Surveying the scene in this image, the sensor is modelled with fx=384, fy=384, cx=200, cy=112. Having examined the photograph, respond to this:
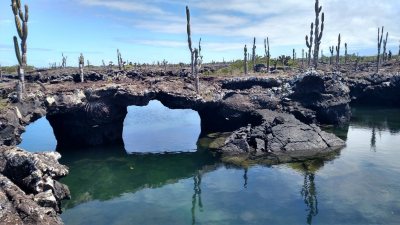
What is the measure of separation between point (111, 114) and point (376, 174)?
2818 centimetres

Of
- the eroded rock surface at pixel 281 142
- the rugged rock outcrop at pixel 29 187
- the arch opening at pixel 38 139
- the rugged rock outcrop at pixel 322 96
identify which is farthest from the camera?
the rugged rock outcrop at pixel 322 96

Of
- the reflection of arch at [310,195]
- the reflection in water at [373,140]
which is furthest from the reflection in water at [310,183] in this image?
the reflection in water at [373,140]

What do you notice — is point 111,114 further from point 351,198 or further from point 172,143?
point 351,198

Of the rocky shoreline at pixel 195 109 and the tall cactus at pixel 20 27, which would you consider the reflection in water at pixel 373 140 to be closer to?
the rocky shoreline at pixel 195 109

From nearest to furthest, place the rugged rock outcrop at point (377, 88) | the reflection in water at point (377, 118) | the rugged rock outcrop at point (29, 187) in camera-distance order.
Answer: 1. the rugged rock outcrop at point (29, 187)
2. the reflection in water at point (377, 118)
3. the rugged rock outcrop at point (377, 88)

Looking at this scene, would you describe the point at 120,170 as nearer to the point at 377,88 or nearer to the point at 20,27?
the point at 20,27

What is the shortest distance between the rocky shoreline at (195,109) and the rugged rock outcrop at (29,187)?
61 mm

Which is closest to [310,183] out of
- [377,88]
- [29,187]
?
[29,187]

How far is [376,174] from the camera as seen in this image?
31781 mm

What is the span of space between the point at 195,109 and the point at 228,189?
1947 centimetres

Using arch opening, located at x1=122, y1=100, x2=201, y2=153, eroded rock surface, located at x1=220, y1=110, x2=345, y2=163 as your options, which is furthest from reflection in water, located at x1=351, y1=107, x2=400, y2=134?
arch opening, located at x1=122, y1=100, x2=201, y2=153

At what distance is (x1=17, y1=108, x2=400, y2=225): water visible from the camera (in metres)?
24.4

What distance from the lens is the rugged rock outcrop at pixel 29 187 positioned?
19203 mm

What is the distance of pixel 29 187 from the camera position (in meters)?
22.8
